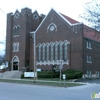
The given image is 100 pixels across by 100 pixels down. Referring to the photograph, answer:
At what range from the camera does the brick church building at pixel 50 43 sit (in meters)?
38.5

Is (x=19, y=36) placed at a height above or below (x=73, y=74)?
above

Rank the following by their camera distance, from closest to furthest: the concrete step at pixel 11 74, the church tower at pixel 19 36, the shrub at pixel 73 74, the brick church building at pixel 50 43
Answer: the shrub at pixel 73 74
the brick church building at pixel 50 43
the concrete step at pixel 11 74
the church tower at pixel 19 36

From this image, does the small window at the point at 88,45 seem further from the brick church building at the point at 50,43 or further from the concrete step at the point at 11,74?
the concrete step at the point at 11,74

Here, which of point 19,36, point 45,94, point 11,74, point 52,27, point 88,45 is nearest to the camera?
point 45,94

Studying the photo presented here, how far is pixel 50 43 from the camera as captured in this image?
140ft

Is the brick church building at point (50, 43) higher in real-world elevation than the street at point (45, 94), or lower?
higher

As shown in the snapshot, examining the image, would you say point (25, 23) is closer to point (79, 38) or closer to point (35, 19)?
point (35, 19)

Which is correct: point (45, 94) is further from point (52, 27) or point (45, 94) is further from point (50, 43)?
point (52, 27)

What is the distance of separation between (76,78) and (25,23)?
732 inches

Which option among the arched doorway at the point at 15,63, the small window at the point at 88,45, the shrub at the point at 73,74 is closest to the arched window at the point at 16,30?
the arched doorway at the point at 15,63

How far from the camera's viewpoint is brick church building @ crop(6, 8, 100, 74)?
126 feet

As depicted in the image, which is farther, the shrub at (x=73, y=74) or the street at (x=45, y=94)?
the shrub at (x=73, y=74)

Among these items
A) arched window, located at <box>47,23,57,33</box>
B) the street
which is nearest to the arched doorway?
arched window, located at <box>47,23,57,33</box>

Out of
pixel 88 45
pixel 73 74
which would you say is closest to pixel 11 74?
pixel 73 74
